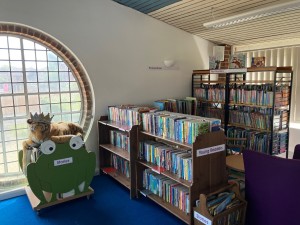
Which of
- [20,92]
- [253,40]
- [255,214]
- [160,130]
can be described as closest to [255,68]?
[253,40]

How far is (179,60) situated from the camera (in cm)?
483

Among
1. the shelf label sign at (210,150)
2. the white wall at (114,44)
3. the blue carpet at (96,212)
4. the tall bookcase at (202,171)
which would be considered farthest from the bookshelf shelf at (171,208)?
the white wall at (114,44)

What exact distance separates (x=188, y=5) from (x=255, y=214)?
2924mm

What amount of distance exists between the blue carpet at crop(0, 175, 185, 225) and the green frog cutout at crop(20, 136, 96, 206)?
0.17 m

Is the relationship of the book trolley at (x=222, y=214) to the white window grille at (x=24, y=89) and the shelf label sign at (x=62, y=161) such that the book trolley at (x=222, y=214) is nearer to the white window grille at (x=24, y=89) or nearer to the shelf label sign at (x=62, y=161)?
the shelf label sign at (x=62, y=161)

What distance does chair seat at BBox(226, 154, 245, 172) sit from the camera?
9.63 feet

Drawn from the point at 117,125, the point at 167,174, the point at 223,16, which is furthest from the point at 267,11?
the point at 117,125

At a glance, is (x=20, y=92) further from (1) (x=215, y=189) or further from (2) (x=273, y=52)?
(2) (x=273, y=52)

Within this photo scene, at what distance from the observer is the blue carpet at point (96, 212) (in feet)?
9.12

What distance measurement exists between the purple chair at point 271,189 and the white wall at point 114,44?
253 centimetres

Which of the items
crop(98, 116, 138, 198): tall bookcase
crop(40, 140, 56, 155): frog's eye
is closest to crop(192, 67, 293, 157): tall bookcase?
crop(98, 116, 138, 198): tall bookcase

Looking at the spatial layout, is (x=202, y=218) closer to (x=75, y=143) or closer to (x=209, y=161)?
(x=209, y=161)

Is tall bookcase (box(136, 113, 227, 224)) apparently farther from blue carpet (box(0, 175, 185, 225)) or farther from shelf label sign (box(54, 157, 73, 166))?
shelf label sign (box(54, 157, 73, 166))

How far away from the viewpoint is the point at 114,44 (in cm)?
399
